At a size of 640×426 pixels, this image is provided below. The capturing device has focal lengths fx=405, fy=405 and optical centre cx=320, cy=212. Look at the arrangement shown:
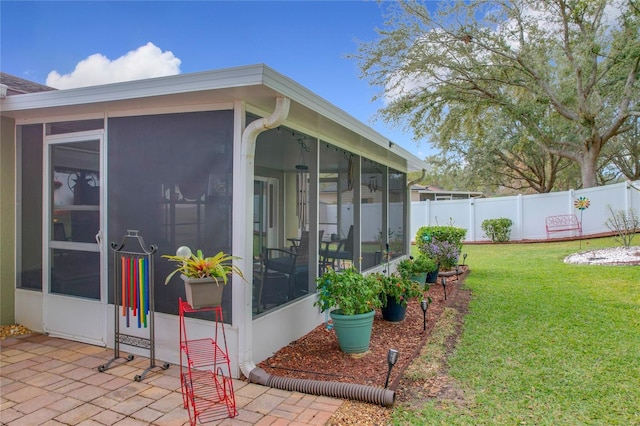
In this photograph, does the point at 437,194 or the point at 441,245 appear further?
the point at 437,194

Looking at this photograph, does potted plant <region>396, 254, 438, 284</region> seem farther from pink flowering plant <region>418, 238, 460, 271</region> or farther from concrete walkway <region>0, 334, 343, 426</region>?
concrete walkway <region>0, 334, 343, 426</region>

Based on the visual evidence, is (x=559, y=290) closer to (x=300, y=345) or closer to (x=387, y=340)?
(x=387, y=340)

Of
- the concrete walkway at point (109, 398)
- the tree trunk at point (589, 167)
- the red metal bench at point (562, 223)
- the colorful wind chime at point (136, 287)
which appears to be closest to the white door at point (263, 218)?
the colorful wind chime at point (136, 287)

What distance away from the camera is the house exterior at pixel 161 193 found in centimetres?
321

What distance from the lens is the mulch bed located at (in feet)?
10.6

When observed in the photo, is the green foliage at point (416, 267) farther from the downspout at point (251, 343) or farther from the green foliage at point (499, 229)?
the green foliage at point (499, 229)

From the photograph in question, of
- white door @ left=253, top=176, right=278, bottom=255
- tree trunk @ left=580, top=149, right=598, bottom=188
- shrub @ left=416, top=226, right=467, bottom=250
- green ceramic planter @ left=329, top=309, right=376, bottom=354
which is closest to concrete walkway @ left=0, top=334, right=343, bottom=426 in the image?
green ceramic planter @ left=329, top=309, right=376, bottom=354

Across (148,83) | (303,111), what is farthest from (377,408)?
(148,83)

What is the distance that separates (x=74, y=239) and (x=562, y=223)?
14.5m

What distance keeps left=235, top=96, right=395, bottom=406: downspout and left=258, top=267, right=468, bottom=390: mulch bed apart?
0.60 feet

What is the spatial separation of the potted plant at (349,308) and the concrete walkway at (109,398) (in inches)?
33.9

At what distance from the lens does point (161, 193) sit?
11.5 feet

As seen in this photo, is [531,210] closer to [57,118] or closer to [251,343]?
[251,343]

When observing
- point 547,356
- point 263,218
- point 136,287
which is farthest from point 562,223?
point 136,287
